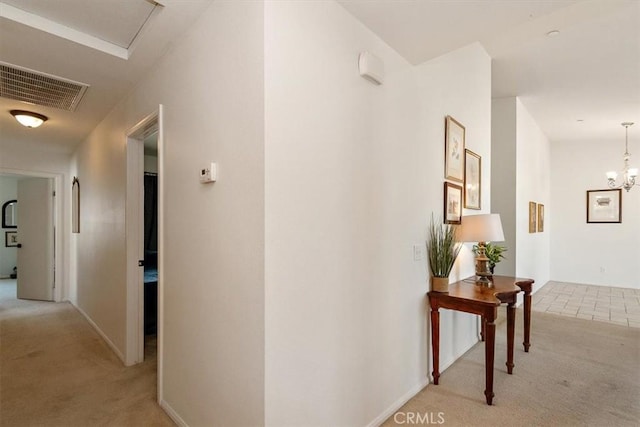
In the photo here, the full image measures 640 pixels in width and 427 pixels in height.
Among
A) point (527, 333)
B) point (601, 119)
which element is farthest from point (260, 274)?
point (601, 119)

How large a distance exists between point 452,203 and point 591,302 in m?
4.11

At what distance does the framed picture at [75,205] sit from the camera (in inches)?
177

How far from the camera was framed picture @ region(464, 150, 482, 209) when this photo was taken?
3.05m

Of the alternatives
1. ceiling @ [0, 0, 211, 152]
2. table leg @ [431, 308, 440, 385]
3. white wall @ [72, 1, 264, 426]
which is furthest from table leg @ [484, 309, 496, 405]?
ceiling @ [0, 0, 211, 152]

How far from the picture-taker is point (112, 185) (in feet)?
10.3

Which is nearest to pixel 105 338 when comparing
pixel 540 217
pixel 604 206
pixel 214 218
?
pixel 214 218

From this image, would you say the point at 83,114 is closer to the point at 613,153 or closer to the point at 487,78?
the point at 487,78

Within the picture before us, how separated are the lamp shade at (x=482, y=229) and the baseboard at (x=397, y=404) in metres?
1.19

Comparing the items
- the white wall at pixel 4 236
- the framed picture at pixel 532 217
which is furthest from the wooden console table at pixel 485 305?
the white wall at pixel 4 236

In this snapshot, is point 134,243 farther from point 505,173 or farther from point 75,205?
point 505,173

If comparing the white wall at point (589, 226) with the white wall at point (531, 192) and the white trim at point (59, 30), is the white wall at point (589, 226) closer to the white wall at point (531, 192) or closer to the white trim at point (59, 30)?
the white wall at point (531, 192)

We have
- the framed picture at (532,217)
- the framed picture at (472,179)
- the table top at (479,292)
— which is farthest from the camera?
the framed picture at (532,217)

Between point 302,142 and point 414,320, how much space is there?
1.55 metres

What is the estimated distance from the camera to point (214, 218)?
166cm
